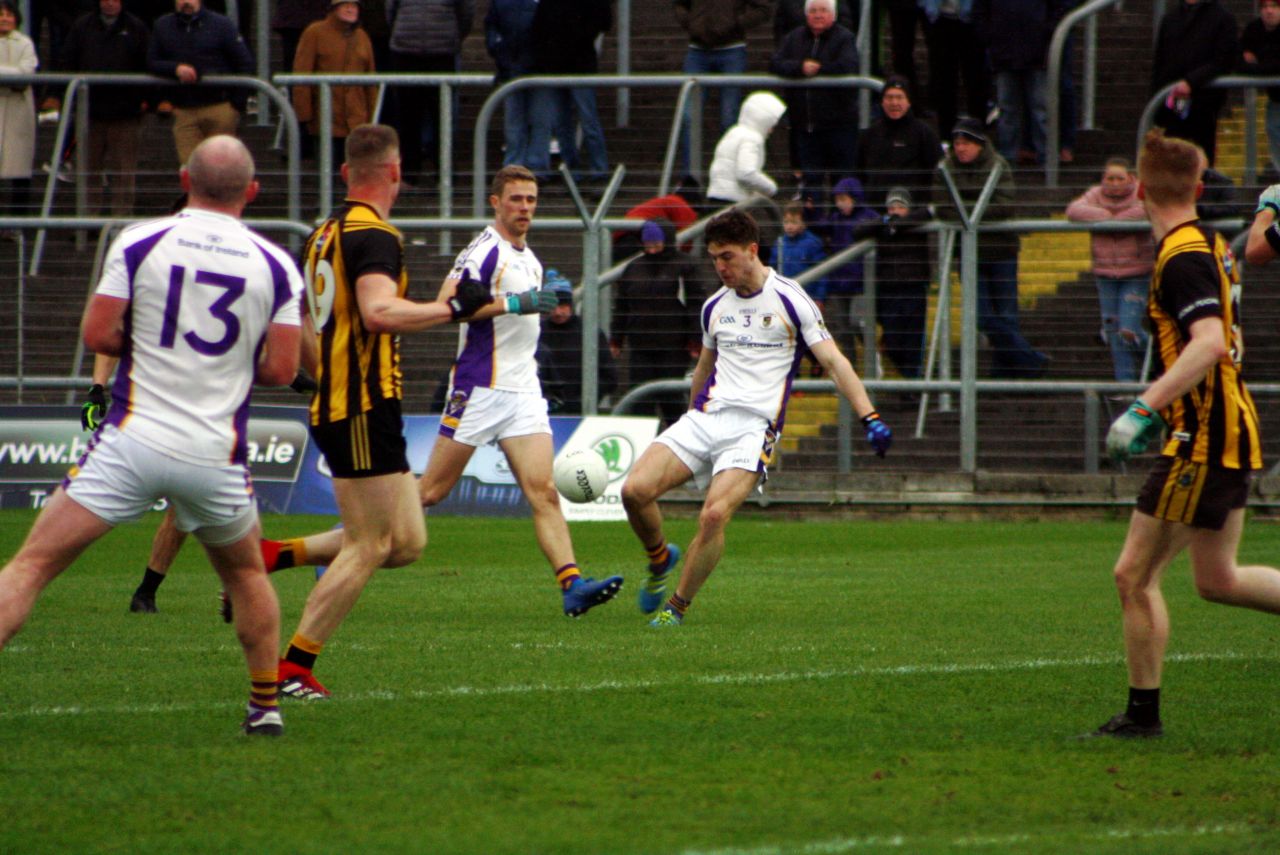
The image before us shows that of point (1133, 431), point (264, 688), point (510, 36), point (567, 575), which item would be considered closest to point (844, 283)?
point (510, 36)

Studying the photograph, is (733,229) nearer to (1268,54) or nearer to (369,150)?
(369,150)

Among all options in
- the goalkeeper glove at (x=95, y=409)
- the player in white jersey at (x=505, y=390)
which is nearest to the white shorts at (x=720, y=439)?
the player in white jersey at (x=505, y=390)

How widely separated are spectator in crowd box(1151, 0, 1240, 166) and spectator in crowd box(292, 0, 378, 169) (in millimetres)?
8095

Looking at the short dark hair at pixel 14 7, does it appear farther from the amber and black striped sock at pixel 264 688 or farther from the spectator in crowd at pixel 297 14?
the amber and black striped sock at pixel 264 688

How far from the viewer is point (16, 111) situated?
18.8 meters

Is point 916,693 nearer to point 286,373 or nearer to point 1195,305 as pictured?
point 1195,305

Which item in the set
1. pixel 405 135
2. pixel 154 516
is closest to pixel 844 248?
pixel 405 135

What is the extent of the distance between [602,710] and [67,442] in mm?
11023

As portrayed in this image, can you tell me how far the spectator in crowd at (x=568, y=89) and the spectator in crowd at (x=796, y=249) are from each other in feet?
8.43

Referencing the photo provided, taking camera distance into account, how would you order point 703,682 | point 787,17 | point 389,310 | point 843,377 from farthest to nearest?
point 787,17 < point 843,377 < point 703,682 < point 389,310

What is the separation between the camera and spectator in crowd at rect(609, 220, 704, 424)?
54.6ft

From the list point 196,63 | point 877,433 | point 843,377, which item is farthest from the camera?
point 196,63

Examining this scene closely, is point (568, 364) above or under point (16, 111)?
under

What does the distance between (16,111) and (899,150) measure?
9.07m
